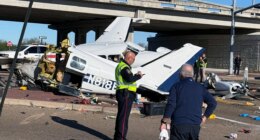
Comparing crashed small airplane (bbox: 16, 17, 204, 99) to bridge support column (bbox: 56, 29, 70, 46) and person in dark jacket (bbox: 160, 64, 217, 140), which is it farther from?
bridge support column (bbox: 56, 29, 70, 46)

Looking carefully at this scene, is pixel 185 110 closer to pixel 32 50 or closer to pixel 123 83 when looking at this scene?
pixel 123 83

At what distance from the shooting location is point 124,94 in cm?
798

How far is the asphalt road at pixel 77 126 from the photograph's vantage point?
9.35 m

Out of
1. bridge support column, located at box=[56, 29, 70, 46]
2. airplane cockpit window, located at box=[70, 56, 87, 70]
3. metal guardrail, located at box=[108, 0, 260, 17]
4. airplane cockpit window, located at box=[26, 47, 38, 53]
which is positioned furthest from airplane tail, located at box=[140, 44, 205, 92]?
bridge support column, located at box=[56, 29, 70, 46]

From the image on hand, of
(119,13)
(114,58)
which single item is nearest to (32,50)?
(119,13)

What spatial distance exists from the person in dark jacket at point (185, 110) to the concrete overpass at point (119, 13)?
118 ft

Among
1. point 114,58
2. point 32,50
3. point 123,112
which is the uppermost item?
point 114,58

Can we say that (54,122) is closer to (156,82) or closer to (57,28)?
(156,82)

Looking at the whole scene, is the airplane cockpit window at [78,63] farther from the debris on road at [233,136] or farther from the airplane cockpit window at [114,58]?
the debris on road at [233,136]

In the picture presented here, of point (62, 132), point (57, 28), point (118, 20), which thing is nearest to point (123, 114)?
point (62, 132)

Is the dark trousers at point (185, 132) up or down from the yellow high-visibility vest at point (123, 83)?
down

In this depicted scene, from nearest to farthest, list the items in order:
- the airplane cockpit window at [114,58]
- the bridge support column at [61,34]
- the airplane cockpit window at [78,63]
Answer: the airplane cockpit window at [78,63]
the airplane cockpit window at [114,58]
the bridge support column at [61,34]

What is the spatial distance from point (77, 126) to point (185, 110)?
17.1 ft

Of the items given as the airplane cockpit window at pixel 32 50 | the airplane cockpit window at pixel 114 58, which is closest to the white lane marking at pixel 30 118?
the airplane cockpit window at pixel 114 58
